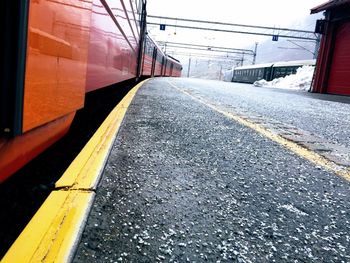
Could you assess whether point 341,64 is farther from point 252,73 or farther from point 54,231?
point 252,73

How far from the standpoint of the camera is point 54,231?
119 cm

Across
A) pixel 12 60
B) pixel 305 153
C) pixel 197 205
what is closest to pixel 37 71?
pixel 12 60

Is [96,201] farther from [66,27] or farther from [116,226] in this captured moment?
[66,27]

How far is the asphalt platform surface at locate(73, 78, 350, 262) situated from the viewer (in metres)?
1.18

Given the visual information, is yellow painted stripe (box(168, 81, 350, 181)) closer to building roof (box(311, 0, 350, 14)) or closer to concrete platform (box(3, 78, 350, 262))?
concrete platform (box(3, 78, 350, 262))

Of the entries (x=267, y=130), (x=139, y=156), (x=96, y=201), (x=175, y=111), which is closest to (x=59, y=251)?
(x=96, y=201)

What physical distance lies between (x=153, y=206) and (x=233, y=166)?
2.68ft

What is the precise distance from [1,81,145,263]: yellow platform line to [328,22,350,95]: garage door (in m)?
16.3

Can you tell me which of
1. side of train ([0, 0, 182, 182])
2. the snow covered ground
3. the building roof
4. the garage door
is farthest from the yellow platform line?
the snow covered ground

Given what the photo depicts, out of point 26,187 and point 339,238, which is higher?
point 339,238

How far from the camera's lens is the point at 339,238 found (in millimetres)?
1326

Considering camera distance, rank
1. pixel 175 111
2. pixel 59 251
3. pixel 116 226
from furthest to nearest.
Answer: pixel 175 111
pixel 116 226
pixel 59 251

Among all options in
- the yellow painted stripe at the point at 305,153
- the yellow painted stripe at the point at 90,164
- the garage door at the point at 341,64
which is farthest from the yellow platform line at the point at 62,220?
the garage door at the point at 341,64

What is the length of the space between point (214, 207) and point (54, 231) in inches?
26.6
